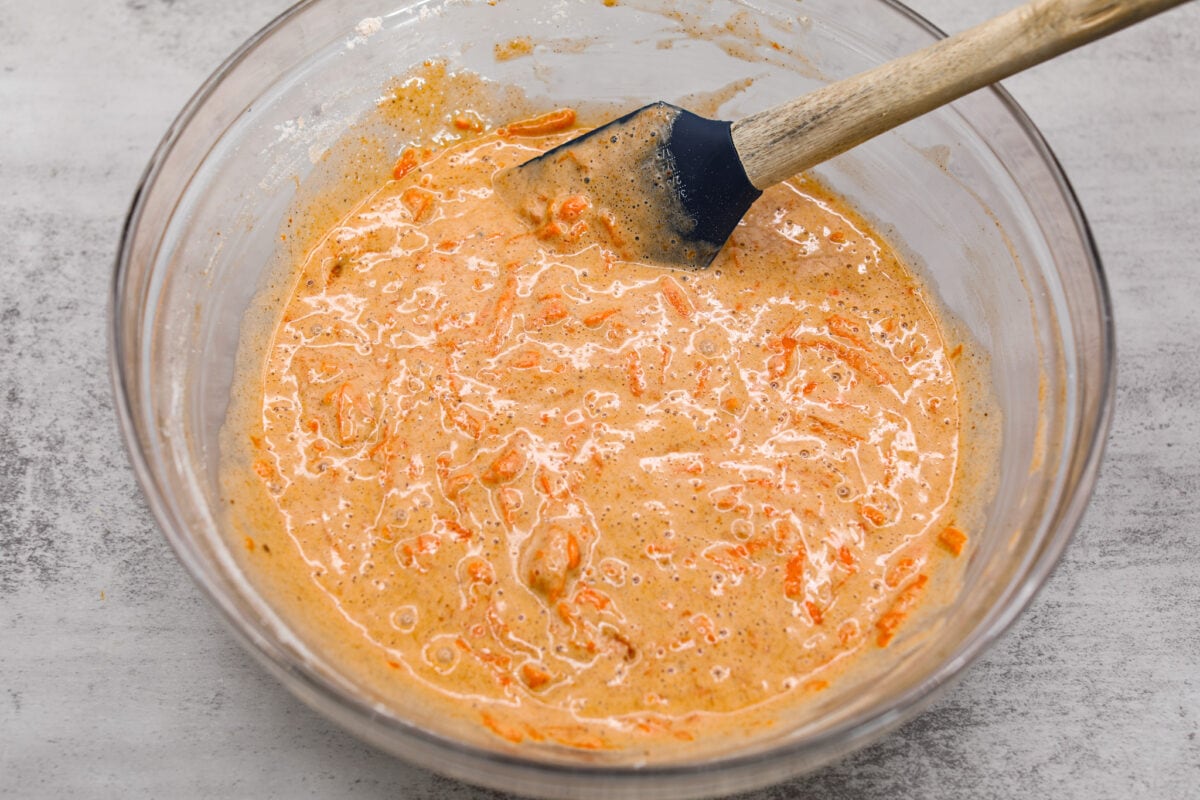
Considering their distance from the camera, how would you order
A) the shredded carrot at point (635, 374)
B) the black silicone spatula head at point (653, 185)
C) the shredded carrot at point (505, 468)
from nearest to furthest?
the shredded carrot at point (505, 468) < the shredded carrot at point (635, 374) < the black silicone spatula head at point (653, 185)

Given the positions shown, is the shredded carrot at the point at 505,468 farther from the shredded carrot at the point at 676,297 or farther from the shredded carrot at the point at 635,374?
the shredded carrot at the point at 676,297

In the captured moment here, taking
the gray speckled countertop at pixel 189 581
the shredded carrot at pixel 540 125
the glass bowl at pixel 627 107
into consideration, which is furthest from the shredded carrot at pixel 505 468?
the shredded carrot at pixel 540 125

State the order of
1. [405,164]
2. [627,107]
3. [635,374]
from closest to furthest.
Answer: [635,374]
[405,164]
[627,107]

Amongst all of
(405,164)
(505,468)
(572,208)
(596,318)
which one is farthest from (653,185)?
(505,468)

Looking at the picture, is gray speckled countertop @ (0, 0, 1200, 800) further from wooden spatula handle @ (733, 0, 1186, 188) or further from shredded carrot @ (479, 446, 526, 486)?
wooden spatula handle @ (733, 0, 1186, 188)

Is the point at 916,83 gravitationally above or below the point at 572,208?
above

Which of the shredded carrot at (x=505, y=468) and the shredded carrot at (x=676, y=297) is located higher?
the shredded carrot at (x=676, y=297)

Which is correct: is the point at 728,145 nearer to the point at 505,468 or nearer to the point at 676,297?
the point at 676,297
